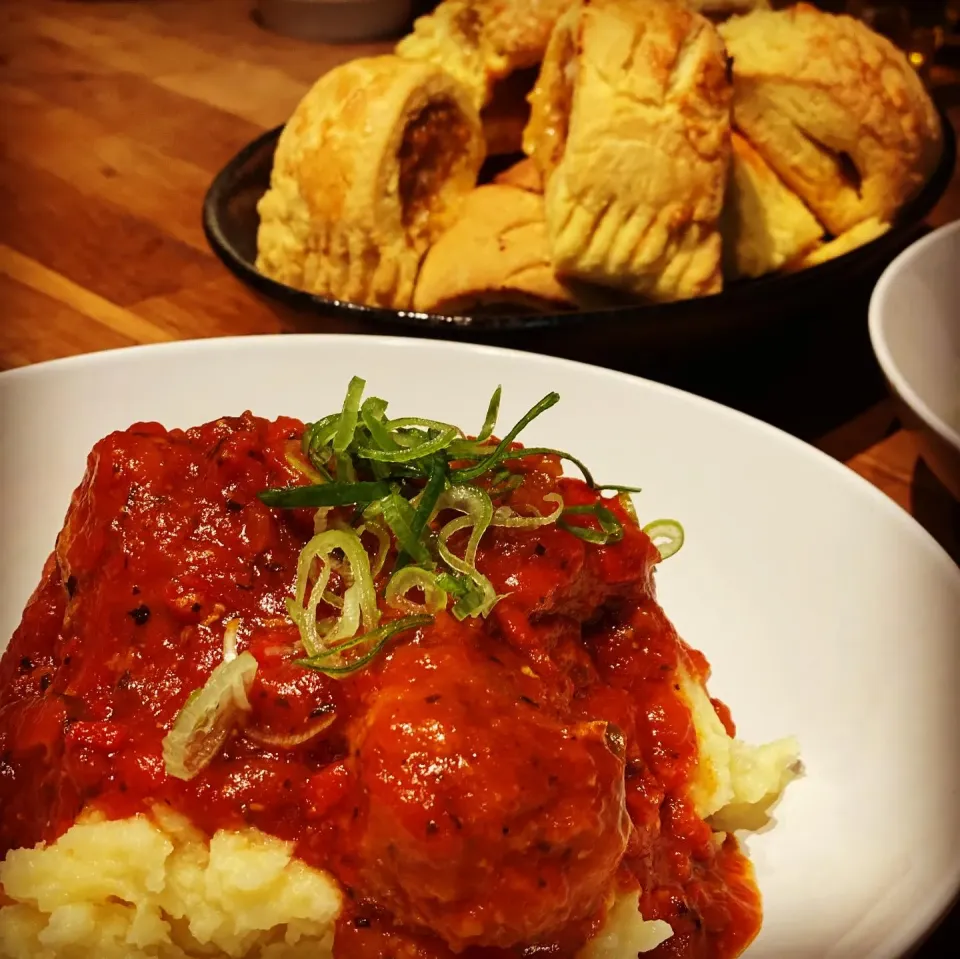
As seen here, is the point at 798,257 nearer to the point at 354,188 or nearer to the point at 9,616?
the point at 354,188

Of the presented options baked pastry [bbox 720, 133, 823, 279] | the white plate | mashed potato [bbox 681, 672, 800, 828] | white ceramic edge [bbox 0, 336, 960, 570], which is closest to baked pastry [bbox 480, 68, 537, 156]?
baked pastry [bbox 720, 133, 823, 279]

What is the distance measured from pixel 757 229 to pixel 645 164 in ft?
1.38

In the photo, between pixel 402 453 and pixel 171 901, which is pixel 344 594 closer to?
pixel 402 453

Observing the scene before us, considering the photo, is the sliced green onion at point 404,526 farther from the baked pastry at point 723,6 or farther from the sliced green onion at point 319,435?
the baked pastry at point 723,6

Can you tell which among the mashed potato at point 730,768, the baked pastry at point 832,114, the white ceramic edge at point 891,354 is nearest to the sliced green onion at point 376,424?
the mashed potato at point 730,768

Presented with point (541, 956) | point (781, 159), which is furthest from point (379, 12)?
point (541, 956)

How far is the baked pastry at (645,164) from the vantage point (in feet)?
9.00

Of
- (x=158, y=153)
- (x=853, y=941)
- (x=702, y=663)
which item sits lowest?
(x=158, y=153)

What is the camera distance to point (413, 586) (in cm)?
149

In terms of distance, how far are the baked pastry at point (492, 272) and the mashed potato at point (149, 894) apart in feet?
5.57

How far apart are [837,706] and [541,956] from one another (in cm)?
72

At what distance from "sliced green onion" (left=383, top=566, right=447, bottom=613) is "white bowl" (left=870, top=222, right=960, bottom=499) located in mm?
1150

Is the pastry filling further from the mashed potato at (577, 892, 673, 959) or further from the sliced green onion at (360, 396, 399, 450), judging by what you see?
the mashed potato at (577, 892, 673, 959)

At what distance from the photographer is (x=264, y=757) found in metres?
1.44
